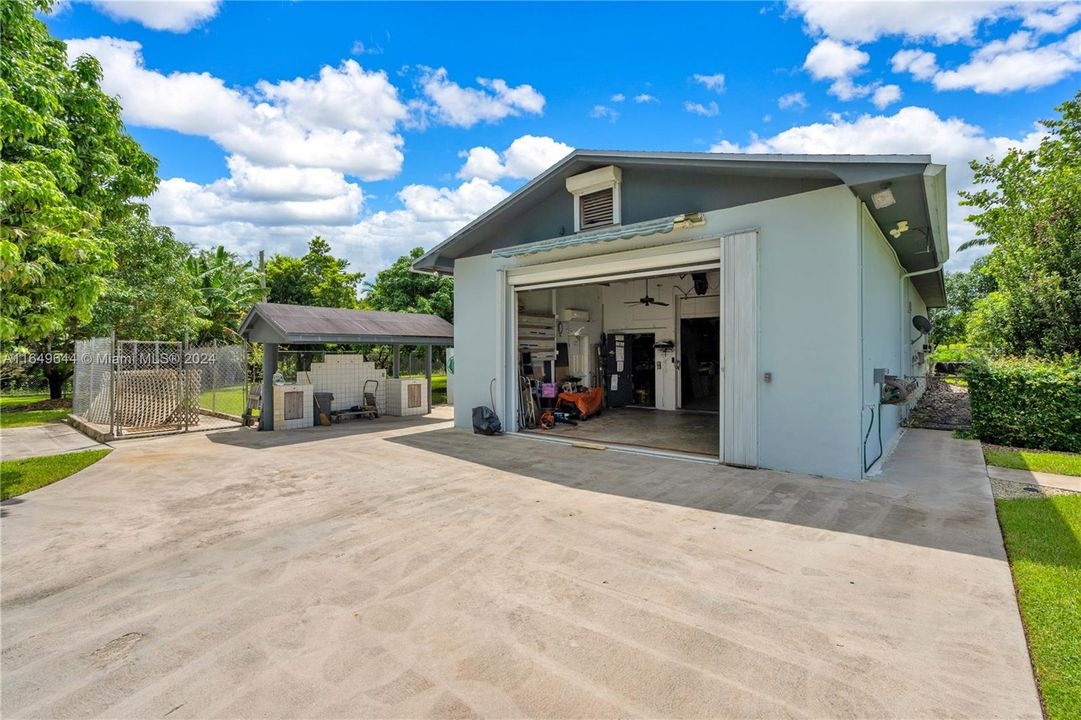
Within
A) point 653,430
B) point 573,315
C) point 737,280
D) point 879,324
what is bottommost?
point 653,430

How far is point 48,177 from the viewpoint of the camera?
14.9 feet

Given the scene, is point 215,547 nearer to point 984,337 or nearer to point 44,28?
point 44,28

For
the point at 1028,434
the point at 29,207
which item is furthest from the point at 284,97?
the point at 1028,434

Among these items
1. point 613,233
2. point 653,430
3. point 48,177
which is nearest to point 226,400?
point 48,177

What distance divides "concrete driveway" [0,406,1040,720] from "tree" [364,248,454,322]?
14.3 meters

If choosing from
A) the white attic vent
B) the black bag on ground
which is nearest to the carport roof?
the black bag on ground

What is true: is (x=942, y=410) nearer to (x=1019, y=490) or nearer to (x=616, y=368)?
(x=616, y=368)

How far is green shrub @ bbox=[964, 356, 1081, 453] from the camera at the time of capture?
Answer: 713 centimetres

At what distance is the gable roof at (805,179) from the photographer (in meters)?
5.09

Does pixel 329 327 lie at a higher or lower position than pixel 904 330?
higher

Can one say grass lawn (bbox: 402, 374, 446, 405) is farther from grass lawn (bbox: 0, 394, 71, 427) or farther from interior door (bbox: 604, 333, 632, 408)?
grass lawn (bbox: 0, 394, 71, 427)

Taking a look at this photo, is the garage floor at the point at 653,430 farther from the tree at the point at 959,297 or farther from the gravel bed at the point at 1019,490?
the tree at the point at 959,297

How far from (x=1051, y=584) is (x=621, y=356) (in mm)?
10235

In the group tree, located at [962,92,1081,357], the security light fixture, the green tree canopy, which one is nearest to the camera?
the green tree canopy
